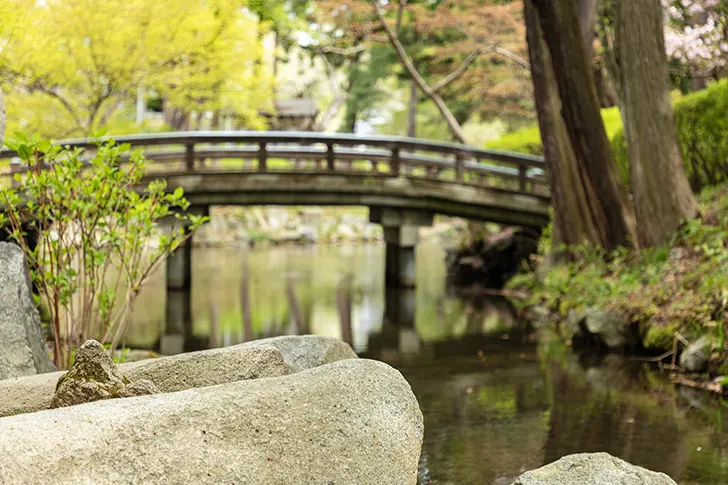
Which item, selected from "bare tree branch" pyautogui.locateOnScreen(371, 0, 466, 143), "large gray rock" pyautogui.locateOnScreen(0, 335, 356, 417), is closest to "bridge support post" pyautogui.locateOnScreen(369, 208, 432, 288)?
"bare tree branch" pyautogui.locateOnScreen(371, 0, 466, 143)

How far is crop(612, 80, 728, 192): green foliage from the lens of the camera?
12.8m

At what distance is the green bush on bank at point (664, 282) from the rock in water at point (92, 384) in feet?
19.7

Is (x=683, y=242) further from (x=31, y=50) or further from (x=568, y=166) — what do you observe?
(x=31, y=50)

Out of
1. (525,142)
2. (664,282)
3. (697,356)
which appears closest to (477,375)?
(697,356)

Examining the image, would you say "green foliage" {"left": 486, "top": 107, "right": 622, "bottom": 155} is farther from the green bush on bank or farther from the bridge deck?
the green bush on bank

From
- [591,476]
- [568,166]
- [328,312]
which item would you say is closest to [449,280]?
[328,312]

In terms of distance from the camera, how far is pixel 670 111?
11266 millimetres

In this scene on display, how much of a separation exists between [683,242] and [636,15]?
2853 millimetres

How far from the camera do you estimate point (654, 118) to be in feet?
36.7

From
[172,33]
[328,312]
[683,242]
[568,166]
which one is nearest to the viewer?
[683,242]

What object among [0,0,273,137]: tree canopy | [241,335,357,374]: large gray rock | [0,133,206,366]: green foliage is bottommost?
[241,335,357,374]: large gray rock

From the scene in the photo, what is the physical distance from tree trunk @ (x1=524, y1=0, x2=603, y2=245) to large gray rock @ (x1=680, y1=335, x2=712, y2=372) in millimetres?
4293

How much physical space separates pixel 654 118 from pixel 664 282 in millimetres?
2234

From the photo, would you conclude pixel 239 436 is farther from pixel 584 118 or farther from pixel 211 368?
pixel 584 118
